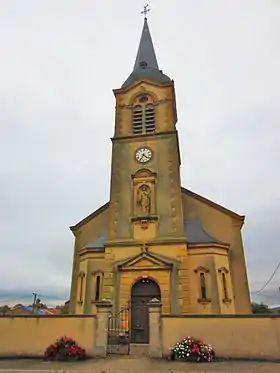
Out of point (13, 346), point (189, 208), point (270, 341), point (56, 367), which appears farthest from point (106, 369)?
point (189, 208)

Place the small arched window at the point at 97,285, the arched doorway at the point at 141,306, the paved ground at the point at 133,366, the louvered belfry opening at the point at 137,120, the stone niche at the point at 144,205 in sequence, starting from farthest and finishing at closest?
the louvered belfry opening at the point at 137,120, the stone niche at the point at 144,205, the small arched window at the point at 97,285, the arched doorway at the point at 141,306, the paved ground at the point at 133,366

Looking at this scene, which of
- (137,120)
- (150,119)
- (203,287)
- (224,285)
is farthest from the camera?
(137,120)

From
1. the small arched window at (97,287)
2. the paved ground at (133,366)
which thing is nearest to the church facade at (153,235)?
the small arched window at (97,287)

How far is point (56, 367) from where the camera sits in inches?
333

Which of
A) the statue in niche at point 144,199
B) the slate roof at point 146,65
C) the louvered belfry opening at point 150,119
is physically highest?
the slate roof at point 146,65

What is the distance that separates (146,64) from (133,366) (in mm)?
22489

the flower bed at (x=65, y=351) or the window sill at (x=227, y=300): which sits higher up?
the window sill at (x=227, y=300)

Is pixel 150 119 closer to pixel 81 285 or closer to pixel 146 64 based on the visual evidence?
pixel 146 64

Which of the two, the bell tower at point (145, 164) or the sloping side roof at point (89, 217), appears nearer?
the bell tower at point (145, 164)

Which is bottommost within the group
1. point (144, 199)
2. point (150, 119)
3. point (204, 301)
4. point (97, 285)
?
point (204, 301)

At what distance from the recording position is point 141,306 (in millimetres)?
15555

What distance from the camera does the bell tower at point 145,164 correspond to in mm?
17391

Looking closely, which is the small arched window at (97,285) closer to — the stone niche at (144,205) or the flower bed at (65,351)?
the stone niche at (144,205)

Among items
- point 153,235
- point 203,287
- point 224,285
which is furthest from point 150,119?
point 224,285
